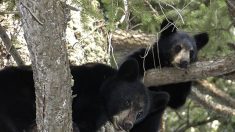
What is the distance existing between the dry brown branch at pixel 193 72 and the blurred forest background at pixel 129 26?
154 millimetres

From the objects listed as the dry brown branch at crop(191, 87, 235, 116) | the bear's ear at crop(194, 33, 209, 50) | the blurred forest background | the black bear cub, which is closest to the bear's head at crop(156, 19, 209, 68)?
the bear's ear at crop(194, 33, 209, 50)

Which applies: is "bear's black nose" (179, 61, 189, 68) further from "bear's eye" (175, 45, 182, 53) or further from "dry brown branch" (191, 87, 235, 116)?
"dry brown branch" (191, 87, 235, 116)

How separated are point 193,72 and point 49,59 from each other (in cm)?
209

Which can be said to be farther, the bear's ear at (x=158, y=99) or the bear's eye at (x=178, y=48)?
the bear's eye at (x=178, y=48)

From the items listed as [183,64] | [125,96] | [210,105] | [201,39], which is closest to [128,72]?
[125,96]

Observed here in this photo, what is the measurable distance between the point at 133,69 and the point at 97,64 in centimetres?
42

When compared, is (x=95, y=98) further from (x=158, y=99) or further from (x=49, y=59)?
(x=49, y=59)

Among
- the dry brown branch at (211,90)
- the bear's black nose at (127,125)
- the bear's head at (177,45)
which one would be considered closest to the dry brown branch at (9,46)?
the bear's black nose at (127,125)

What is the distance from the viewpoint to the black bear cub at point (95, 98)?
169 inches

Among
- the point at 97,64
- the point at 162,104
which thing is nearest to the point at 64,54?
the point at 97,64

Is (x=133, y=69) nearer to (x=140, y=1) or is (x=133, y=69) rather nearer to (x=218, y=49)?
(x=140, y=1)

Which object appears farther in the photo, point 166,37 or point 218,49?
point 218,49

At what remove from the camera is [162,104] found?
5270 mm

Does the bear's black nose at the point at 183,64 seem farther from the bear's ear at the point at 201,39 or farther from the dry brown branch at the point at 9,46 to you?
the dry brown branch at the point at 9,46
